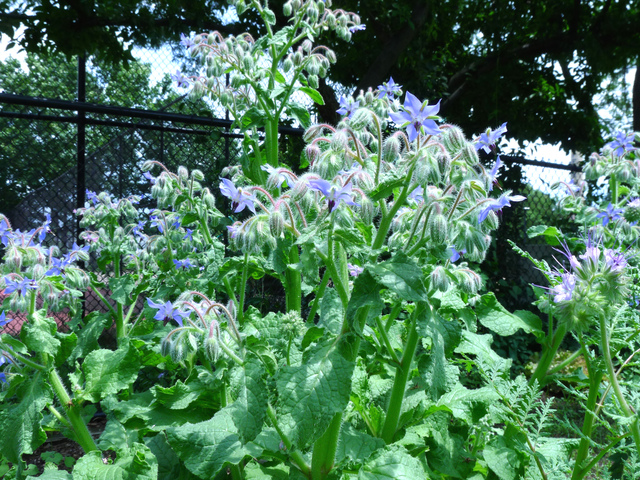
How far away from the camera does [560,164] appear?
18.1ft

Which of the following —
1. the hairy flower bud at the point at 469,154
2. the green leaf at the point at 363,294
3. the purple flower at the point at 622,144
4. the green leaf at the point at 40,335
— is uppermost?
the purple flower at the point at 622,144

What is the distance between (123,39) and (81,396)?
378 centimetres

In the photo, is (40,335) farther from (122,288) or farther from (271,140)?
(271,140)

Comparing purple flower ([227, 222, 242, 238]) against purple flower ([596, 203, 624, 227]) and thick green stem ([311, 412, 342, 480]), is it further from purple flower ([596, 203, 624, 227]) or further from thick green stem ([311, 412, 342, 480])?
purple flower ([596, 203, 624, 227])

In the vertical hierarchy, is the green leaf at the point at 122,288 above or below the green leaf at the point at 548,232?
below

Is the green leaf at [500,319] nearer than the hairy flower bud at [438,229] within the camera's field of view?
No

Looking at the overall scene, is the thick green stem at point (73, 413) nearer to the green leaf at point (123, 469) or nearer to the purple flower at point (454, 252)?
the green leaf at point (123, 469)

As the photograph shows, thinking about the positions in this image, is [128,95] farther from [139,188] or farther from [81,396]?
[81,396]

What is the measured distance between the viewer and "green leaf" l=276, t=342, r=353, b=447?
108 cm

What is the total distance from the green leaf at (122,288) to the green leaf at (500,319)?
5.37 ft

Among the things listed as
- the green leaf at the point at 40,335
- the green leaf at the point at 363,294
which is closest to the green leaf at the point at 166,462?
the green leaf at the point at 40,335

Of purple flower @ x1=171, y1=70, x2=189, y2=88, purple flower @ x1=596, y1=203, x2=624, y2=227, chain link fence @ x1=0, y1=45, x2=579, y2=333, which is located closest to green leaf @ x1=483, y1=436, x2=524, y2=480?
purple flower @ x1=596, y1=203, x2=624, y2=227

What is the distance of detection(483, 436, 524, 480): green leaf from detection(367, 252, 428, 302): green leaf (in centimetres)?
78

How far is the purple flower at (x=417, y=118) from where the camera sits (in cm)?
116
